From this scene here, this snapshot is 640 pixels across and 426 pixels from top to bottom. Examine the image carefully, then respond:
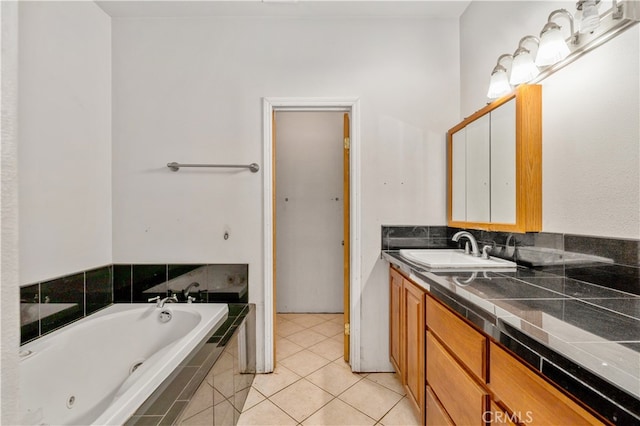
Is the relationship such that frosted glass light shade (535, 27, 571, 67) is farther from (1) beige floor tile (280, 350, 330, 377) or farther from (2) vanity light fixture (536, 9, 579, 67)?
(1) beige floor tile (280, 350, 330, 377)

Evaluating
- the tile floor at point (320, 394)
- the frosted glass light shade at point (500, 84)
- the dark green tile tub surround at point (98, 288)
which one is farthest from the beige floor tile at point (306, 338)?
the frosted glass light shade at point (500, 84)

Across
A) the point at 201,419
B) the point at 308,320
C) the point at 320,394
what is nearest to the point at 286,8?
the point at 201,419

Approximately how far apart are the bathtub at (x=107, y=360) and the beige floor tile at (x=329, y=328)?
43.6 inches

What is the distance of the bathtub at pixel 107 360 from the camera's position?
1111 millimetres

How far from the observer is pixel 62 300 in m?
1.56

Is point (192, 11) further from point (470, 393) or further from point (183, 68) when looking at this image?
point (470, 393)

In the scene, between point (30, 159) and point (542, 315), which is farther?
point (30, 159)

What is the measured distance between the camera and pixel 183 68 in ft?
6.58

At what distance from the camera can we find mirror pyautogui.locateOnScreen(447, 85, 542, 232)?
1275 millimetres

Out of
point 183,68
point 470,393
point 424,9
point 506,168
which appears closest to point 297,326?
point 470,393

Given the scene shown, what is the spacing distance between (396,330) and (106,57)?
9.23 ft

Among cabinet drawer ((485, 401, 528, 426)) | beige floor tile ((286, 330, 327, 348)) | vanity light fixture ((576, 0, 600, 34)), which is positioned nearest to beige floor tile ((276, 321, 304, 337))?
beige floor tile ((286, 330, 327, 348))

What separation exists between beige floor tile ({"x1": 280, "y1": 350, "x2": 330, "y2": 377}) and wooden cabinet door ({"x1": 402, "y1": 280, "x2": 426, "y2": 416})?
2.28 feet

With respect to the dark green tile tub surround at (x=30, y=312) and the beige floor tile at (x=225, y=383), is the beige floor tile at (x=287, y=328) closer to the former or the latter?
the beige floor tile at (x=225, y=383)
